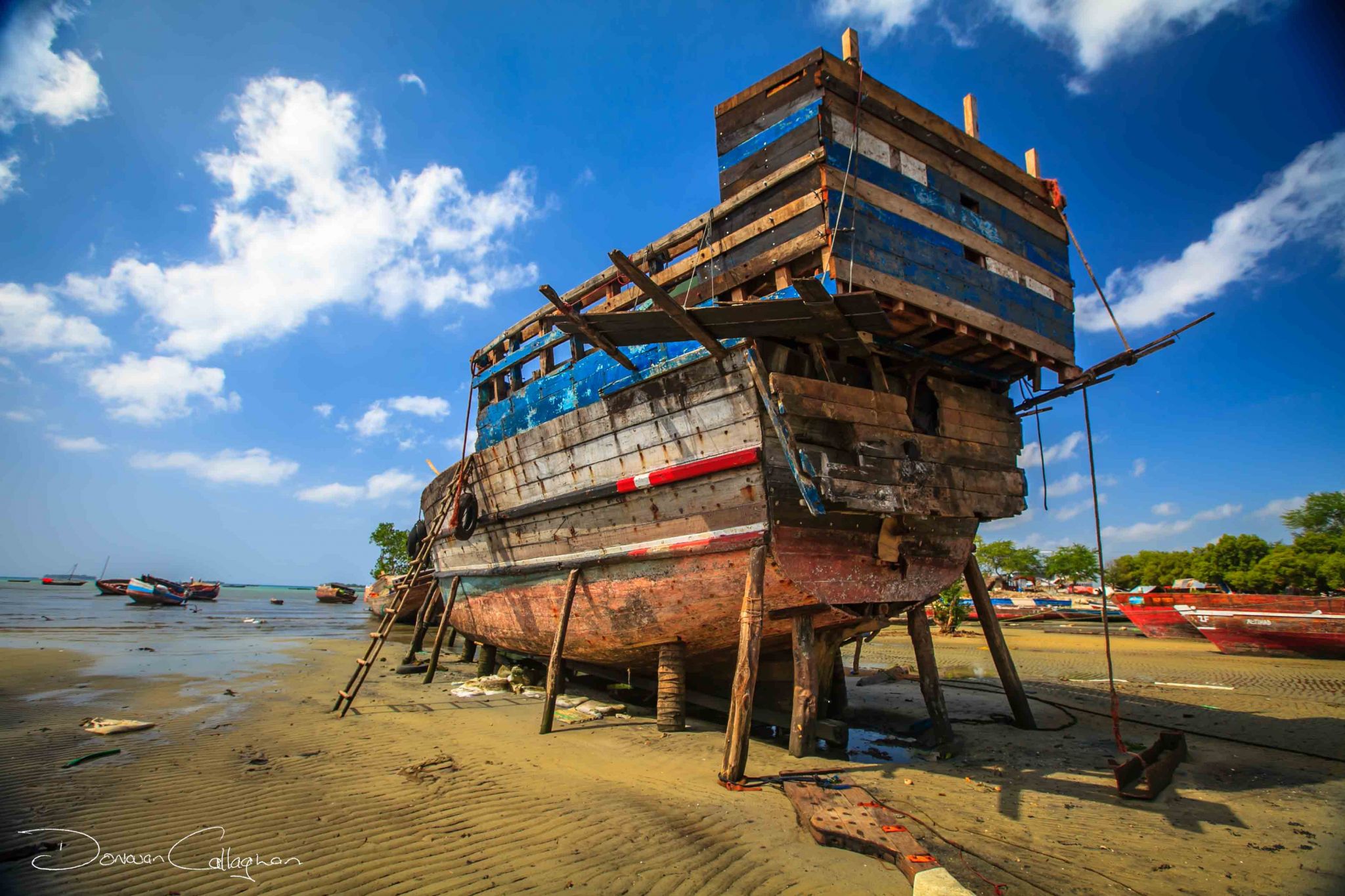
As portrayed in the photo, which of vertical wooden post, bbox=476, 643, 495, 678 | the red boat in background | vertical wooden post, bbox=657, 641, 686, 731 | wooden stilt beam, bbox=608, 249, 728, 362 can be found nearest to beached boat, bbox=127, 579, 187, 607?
vertical wooden post, bbox=476, 643, 495, 678

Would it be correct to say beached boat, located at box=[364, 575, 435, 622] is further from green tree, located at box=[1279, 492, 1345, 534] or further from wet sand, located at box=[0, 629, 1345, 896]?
green tree, located at box=[1279, 492, 1345, 534]

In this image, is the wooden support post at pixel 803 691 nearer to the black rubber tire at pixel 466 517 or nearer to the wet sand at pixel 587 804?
the wet sand at pixel 587 804

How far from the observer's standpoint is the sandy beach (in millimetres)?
3402

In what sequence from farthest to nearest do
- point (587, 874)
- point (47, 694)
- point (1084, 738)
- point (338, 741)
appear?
point (47, 694) → point (1084, 738) → point (338, 741) → point (587, 874)

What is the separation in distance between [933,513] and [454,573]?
9.44 meters

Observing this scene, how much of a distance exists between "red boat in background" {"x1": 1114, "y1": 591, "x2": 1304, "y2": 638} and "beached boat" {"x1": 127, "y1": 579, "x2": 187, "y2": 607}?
53653mm

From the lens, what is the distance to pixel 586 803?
4.47m

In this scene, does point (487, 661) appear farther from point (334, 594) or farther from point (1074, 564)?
point (1074, 564)

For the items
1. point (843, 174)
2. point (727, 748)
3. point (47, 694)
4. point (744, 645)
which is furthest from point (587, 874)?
point (47, 694)

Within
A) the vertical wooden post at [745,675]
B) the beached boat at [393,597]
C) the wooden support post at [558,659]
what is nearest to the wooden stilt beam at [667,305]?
the vertical wooden post at [745,675]

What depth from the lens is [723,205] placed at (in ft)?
21.4

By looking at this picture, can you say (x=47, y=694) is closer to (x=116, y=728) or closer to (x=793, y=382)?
(x=116, y=728)
